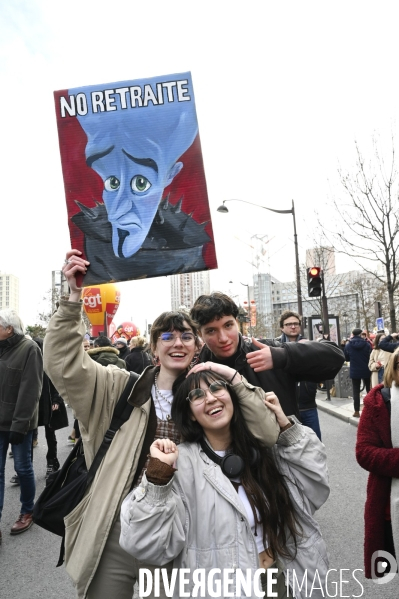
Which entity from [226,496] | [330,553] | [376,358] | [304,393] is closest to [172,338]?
[226,496]

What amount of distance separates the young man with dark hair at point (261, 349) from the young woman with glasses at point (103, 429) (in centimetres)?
24

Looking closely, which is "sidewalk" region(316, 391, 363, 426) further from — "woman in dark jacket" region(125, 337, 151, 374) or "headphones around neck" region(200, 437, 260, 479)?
"headphones around neck" region(200, 437, 260, 479)

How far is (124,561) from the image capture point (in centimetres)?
197

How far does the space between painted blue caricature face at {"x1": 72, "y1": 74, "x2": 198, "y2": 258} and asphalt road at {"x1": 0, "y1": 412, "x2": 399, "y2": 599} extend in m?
3.03

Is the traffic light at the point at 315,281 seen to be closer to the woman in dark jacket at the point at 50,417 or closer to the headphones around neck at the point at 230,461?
the woman in dark jacket at the point at 50,417

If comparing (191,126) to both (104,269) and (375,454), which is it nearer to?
(104,269)

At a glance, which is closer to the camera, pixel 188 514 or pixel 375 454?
pixel 188 514

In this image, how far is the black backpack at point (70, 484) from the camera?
2.05 meters

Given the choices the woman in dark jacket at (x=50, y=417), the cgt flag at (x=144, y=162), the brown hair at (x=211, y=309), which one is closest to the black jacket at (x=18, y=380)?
the woman in dark jacket at (x=50, y=417)

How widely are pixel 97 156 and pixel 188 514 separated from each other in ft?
6.11

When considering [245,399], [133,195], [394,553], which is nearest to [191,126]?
[133,195]

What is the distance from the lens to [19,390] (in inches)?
174

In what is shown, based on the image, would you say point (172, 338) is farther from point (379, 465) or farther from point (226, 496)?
point (379, 465)

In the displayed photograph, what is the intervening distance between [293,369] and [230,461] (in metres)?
0.67
